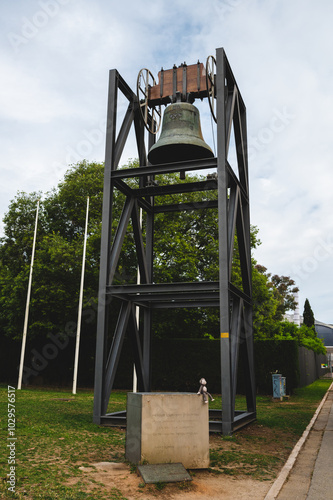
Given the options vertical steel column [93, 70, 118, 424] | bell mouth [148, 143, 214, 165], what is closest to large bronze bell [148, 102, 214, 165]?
bell mouth [148, 143, 214, 165]

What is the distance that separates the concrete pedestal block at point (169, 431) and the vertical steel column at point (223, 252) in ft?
9.74

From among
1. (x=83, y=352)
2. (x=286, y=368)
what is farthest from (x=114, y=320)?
(x=286, y=368)

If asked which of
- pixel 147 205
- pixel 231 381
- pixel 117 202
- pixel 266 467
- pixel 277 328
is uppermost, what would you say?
pixel 117 202

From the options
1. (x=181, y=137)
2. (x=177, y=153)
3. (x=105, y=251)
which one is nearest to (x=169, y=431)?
(x=105, y=251)

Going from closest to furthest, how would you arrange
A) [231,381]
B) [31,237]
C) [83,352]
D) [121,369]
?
[231,381], [121,369], [83,352], [31,237]

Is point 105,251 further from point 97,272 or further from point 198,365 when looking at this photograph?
point 97,272

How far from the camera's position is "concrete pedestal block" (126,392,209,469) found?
6672 mm

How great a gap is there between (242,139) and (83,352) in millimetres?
16980

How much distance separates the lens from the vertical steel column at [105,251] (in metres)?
10.8

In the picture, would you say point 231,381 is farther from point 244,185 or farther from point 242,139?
point 242,139

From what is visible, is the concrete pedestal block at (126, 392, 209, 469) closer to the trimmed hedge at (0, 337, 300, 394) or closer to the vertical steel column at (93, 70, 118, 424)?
the vertical steel column at (93, 70, 118, 424)

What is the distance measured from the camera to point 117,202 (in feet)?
87.5

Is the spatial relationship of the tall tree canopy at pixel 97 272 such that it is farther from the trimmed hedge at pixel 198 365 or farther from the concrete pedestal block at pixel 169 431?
the concrete pedestal block at pixel 169 431

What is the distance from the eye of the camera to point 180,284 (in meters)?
10.8
